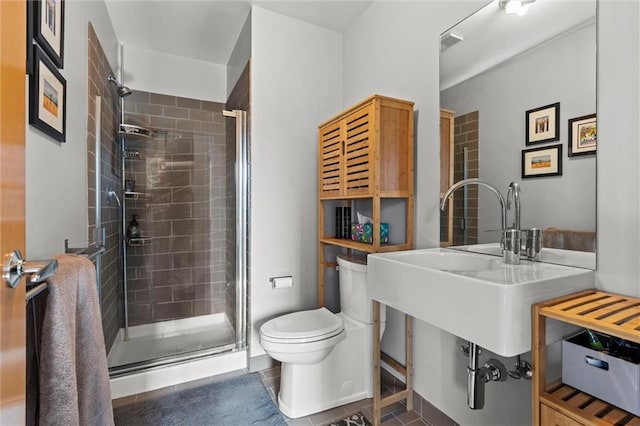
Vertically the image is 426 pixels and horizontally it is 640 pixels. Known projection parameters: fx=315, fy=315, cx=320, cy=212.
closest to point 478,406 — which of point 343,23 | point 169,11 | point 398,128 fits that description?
point 398,128

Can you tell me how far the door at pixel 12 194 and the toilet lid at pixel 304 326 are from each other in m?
1.17

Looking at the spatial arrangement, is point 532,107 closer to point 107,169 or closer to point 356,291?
point 356,291

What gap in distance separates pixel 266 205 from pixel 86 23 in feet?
4.78

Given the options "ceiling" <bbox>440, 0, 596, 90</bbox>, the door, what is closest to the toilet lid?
the door

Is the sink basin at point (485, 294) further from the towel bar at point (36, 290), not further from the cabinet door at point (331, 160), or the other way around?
the towel bar at point (36, 290)

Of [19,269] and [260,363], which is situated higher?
[19,269]

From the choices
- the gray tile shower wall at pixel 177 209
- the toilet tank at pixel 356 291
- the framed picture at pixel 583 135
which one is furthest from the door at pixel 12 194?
the gray tile shower wall at pixel 177 209

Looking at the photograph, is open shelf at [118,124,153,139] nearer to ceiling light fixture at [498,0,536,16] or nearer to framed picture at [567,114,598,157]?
ceiling light fixture at [498,0,536,16]

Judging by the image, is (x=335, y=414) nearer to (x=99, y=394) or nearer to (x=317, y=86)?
(x=99, y=394)

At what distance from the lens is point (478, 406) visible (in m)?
1.27

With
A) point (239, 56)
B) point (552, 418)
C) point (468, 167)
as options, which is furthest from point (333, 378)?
point (239, 56)

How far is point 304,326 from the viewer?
1794 mm

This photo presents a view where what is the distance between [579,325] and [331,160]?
1592 mm

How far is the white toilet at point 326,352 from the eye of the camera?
167 centimetres
